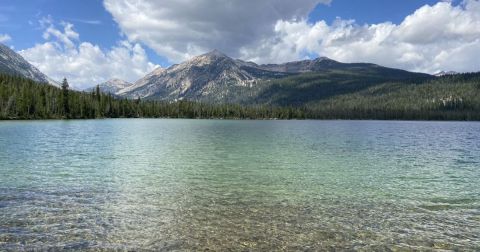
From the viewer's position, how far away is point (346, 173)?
131ft

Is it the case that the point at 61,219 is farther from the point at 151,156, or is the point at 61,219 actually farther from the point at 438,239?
the point at 151,156

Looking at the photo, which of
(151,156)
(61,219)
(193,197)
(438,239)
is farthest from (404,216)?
(151,156)

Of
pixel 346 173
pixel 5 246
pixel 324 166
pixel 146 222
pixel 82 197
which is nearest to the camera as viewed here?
pixel 5 246

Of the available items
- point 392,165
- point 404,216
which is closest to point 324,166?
point 392,165

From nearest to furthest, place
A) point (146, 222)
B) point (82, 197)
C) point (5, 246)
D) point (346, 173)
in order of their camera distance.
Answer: point (5, 246) → point (146, 222) → point (82, 197) → point (346, 173)

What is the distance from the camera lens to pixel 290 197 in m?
27.6

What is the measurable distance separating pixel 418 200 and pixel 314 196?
→ 25.3ft

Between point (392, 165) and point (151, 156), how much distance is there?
32.9m

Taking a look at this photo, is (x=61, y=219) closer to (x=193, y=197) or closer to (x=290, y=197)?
(x=193, y=197)

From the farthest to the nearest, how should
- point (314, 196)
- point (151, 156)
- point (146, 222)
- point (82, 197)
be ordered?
point (151, 156)
point (314, 196)
point (82, 197)
point (146, 222)

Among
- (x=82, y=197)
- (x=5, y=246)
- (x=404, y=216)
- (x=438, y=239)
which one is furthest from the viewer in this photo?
(x=82, y=197)

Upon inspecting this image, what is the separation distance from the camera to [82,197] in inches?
1025

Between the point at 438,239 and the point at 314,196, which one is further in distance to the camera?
the point at 314,196

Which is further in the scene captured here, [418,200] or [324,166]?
[324,166]
